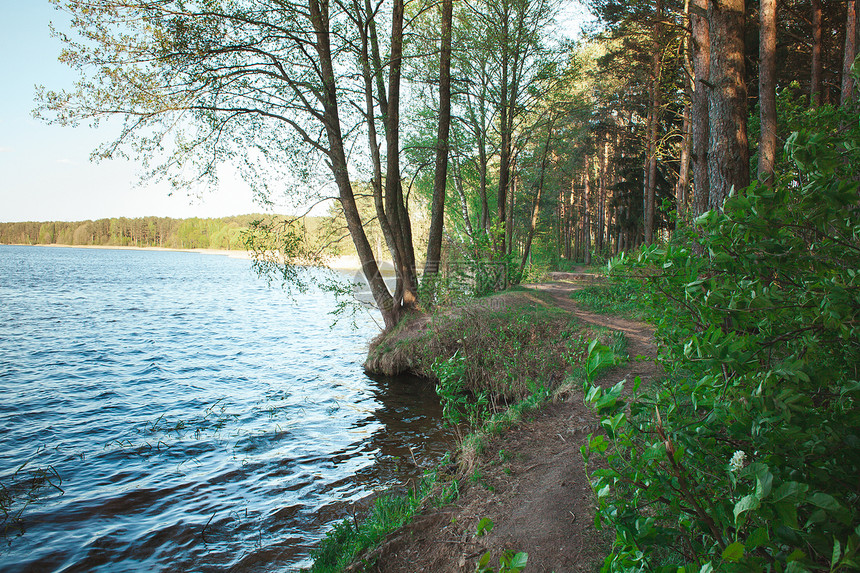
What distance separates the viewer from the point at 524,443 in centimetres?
538

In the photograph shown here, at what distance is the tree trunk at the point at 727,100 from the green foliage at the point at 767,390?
4.07 metres

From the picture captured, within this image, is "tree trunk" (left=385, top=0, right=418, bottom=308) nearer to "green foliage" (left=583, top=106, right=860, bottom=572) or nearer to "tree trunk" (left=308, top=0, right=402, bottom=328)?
"tree trunk" (left=308, top=0, right=402, bottom=328)

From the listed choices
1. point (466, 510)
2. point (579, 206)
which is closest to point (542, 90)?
point (466, 510)

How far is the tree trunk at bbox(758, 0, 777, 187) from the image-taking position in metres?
6.93

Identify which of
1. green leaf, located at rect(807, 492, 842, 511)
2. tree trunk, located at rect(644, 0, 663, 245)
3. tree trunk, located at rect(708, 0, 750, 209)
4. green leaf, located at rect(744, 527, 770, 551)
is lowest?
green leaf, located at rect(744, 527, 770, 551)

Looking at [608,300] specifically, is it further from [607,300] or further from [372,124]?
[372,124]

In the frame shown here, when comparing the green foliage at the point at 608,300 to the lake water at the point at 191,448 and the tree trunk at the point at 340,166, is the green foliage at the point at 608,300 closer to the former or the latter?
the lake water at the point at 191,448

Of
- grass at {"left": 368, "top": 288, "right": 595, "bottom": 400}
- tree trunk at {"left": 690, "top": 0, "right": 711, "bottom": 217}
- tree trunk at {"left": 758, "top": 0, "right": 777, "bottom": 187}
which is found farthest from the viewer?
grass at {"left": 368, "top": 288, "right": 595, "bottom": 400}

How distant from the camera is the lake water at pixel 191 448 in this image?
5.10 m

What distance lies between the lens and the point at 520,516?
3.74 metres

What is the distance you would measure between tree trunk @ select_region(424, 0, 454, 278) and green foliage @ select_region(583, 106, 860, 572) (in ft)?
35.1

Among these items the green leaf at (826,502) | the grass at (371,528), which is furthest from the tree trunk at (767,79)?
the green leaf at (826,502)

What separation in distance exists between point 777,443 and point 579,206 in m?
41.9

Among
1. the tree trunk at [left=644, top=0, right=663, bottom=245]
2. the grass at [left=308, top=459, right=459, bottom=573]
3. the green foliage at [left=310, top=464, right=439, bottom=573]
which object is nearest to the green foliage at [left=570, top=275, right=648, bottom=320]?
the tree trunk at [left=644, top=0, right=663, bottom=245]
